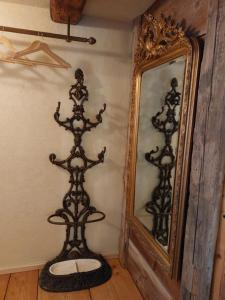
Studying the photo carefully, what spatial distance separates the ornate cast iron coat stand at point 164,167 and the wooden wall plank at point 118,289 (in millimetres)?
495

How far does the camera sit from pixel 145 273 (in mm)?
1605

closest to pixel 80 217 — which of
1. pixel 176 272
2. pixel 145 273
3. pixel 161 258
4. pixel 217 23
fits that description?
pixel 145 273

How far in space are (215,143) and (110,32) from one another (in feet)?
4.05

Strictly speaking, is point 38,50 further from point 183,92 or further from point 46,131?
point 183,92

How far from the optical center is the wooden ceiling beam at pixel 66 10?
56.9 inches

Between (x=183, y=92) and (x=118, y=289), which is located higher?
(x=183, y=92)

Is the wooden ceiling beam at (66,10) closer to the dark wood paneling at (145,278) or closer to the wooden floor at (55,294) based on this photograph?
the dark wood paneling at (145,278)

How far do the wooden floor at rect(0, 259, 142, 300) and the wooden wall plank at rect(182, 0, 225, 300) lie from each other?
702 mm

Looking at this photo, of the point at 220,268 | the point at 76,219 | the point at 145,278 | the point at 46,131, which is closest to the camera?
the point at 220,268

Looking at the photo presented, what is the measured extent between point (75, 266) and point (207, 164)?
1334mm

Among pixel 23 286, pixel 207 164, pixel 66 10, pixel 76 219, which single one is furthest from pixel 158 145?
pixel 23 286

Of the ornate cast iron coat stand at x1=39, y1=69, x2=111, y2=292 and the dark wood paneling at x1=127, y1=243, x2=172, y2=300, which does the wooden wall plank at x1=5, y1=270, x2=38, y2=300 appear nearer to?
the ornate cast iron coat stand at x1=39, y1=69, x2=111, y2=292

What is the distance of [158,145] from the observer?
61.2 inches

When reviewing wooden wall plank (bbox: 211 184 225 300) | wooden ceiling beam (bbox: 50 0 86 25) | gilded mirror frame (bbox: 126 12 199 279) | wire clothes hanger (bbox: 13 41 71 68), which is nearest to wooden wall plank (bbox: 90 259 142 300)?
gilded mirror frame (bbox: 126 12 199 279)
